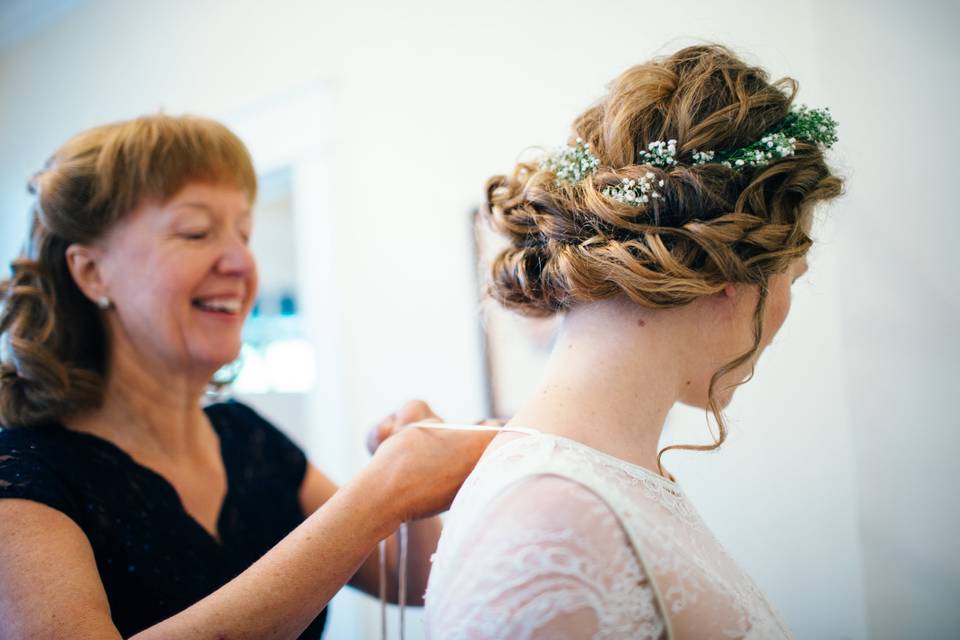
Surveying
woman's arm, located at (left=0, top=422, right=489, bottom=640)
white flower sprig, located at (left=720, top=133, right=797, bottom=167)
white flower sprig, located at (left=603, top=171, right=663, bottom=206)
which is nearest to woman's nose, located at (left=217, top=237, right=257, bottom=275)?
woman's arm, located at (left=0, top=422, right=489, bottom=640)

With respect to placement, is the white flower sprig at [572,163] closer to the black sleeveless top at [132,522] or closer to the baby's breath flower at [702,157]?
the baby's breath flower at [702,157]

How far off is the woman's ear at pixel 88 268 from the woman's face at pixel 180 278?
0.01m

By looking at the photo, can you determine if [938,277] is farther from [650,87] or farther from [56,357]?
[56,357]

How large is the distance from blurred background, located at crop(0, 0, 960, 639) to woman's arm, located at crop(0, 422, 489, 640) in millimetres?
704

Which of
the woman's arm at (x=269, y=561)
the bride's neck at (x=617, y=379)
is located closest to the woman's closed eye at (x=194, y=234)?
the woman's arm at (x=269, y=561)

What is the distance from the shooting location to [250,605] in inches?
33.0

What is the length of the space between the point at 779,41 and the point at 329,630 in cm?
209

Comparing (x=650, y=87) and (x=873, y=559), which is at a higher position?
(x=650, y=87)

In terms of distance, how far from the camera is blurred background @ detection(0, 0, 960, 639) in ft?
3.84

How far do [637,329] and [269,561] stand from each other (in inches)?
22.6

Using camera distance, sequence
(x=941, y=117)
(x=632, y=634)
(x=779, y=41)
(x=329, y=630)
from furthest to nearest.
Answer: (x=329, y=630) → (x=779, y=41) → (x=941, y=117) → (x=632, y=634)

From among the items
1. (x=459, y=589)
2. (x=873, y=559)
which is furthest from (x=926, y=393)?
(x=459, y=589)

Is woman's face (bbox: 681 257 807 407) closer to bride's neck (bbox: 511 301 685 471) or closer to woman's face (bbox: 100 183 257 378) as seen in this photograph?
bride's neck (bbox: 511 301 685 471)

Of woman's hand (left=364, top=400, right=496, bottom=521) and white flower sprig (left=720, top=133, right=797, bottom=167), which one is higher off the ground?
white flower sprig (left=720, top=133, right=797, bottom=167)
